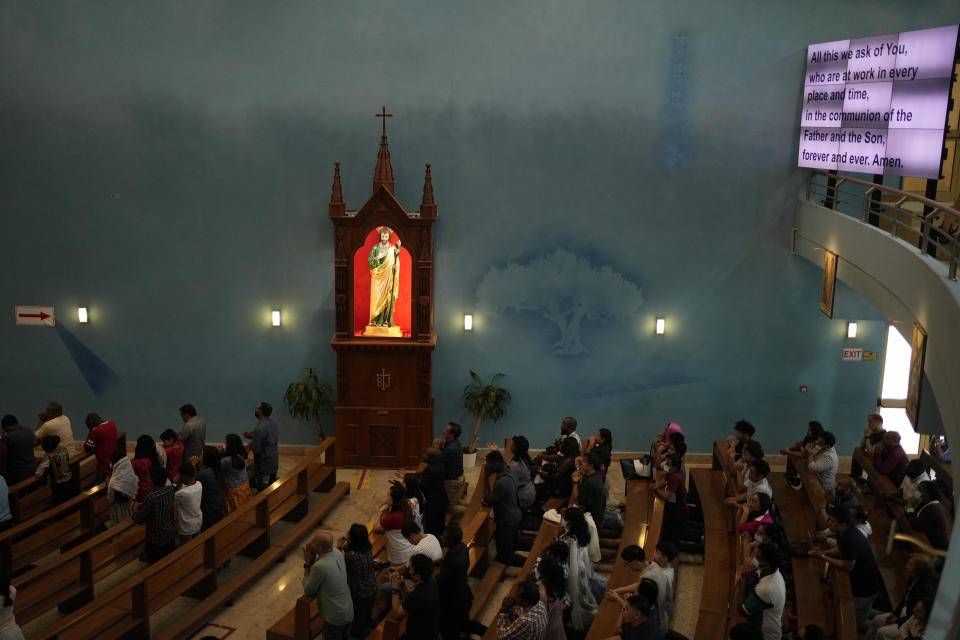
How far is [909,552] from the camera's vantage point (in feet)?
27.5

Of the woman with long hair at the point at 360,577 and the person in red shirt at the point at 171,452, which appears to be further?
the person in red shirt at the point at 171,452

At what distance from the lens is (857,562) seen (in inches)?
290

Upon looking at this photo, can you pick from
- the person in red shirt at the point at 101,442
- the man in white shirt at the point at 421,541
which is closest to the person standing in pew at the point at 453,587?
the man in white shirt at the point at 421,541

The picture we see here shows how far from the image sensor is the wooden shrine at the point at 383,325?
11.7 meters

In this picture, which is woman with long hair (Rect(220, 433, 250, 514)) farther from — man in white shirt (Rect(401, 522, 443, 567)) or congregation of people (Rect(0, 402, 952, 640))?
man in white shirt (Rect(401, 522, 443, 567))

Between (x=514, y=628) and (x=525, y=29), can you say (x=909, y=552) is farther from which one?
(x=525, y=29)

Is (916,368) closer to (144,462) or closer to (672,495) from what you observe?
(672,495)

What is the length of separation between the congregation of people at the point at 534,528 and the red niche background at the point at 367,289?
2353 mm

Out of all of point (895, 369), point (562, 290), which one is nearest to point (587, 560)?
→ point (562, 290)

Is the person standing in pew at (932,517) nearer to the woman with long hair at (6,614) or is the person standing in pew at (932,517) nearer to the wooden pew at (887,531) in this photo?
the wooden pew at (887,531)

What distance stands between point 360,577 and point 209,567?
2.04m

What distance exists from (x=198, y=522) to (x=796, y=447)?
7.34 metres

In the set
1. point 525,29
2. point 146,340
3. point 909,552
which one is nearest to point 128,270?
point 146,340

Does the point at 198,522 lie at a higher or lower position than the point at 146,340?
lower
